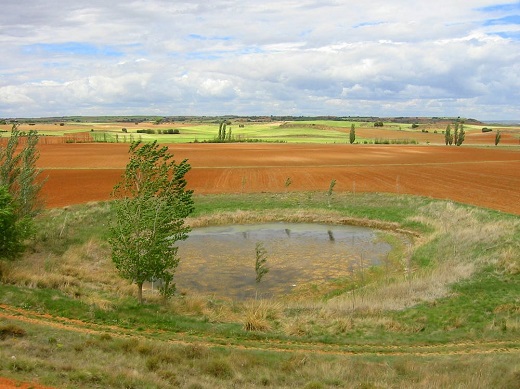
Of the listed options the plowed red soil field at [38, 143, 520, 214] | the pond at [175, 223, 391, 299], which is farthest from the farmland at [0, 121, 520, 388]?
the plowed red soil field at [38, 143, 520, 214]

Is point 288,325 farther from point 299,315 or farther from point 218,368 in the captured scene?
point 218,368

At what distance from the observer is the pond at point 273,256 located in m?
26.9

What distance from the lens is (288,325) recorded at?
18203 mm

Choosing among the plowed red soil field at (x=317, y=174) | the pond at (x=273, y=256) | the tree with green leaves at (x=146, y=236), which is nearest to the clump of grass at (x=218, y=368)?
the tree with green leaves at (x=146, y=236)

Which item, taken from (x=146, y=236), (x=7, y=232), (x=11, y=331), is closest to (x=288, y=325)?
(x=146, y=236)

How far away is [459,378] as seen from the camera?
11.9 meters

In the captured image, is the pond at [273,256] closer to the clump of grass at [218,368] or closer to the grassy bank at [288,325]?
the grassy bank at [288,325]

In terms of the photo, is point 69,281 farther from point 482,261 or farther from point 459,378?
point 482,261

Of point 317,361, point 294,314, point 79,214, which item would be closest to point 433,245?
point 294,314

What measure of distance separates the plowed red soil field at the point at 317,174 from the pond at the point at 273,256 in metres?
12.5

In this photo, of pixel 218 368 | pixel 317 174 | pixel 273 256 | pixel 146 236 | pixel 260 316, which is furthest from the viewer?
pixel 317 174

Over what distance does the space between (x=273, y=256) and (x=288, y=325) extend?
46.6 feet

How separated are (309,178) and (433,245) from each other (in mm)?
A: 30096

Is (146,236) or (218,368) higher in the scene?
(146,236)
